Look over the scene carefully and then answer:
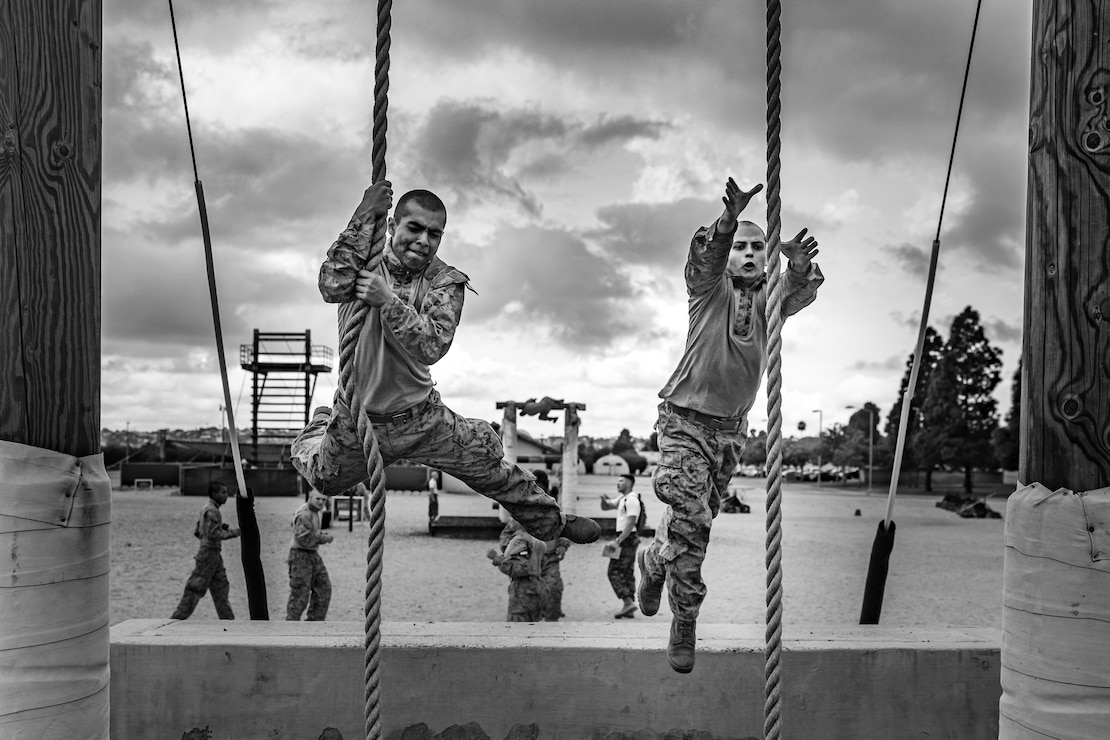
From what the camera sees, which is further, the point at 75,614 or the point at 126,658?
the point at 126,658

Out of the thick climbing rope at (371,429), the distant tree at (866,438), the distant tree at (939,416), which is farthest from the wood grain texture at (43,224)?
the distant tree at (866,438)

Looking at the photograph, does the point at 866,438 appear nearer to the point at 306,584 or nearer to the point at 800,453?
the point at 800,453

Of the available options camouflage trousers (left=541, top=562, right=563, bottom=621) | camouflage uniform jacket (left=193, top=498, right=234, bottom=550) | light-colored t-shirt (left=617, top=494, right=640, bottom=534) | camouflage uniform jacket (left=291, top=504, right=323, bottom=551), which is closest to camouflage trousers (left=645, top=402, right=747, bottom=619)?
camouflage trousers (left=541, top=562, right=563, bottom=621)

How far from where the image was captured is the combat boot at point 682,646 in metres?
4.07

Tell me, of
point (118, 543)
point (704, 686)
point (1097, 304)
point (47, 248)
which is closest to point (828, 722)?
point (704, 686)

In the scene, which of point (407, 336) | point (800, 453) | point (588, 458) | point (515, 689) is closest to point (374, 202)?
point (407, 336)

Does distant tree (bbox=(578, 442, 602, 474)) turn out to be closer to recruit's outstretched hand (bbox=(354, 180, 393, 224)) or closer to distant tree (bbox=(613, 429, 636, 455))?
distant tree (bbox=(613, 429, 636, 455))

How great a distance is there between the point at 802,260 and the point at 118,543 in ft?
58.9

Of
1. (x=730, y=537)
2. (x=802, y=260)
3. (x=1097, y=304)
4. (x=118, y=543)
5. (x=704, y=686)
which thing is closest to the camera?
(x=1097, y=304)

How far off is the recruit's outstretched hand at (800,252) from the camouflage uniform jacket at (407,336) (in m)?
1.32

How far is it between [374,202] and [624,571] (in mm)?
8493

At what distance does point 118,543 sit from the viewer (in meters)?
18.4

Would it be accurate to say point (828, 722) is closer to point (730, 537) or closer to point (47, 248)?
point (47, 248)

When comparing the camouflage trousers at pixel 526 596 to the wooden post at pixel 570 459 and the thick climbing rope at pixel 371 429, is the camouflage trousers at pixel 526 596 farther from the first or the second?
the wooden post at pixel 570 459
